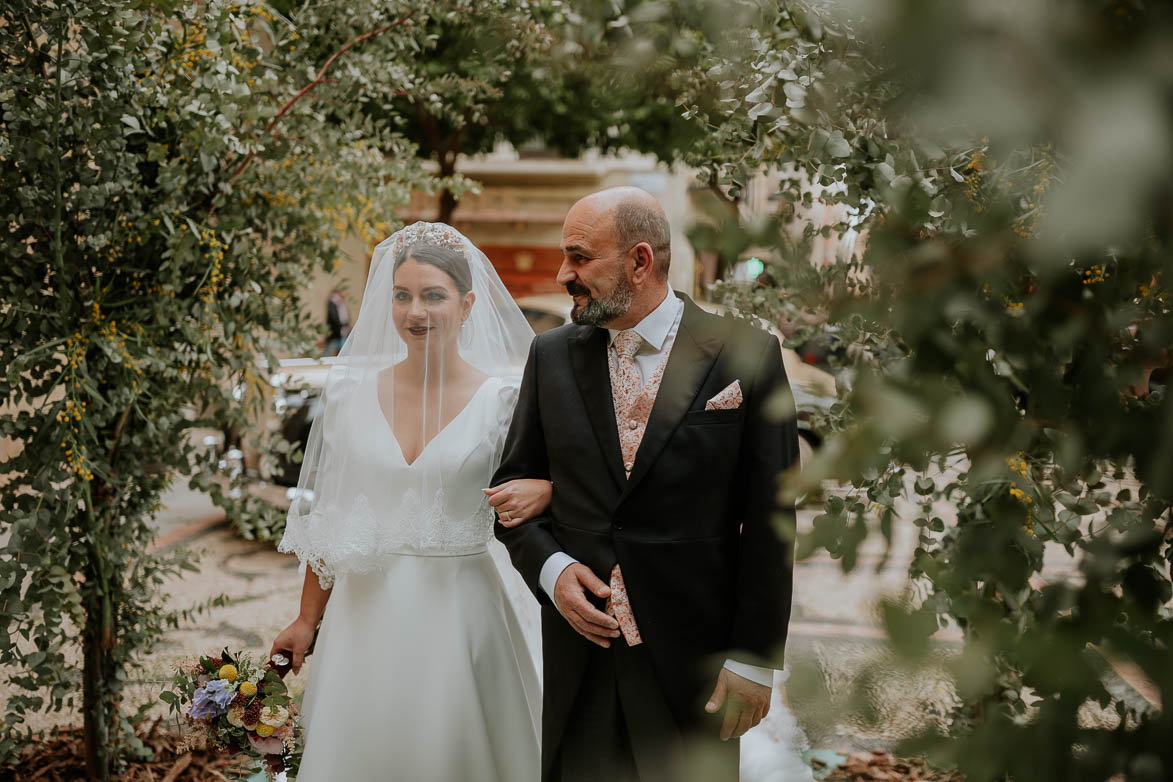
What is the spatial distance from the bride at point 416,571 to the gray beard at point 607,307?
590 mm

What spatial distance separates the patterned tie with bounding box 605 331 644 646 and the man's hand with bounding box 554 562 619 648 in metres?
0.03

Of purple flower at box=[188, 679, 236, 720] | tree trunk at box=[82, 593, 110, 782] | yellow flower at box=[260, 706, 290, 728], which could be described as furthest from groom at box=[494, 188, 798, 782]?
tree trunk at box=[82, 593, 110, 782]

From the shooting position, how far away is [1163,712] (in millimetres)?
507

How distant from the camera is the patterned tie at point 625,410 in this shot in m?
2.12

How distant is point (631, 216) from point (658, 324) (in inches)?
10.8

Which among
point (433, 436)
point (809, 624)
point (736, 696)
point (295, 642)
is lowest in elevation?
point (809, 624)

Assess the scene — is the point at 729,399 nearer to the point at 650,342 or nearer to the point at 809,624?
the point at 650,342

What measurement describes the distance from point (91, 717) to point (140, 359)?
1.35 meters

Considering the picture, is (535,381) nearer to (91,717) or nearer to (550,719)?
(550,719)

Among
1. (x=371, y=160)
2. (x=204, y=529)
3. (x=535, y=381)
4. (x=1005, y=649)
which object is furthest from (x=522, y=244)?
(x=1005, y=649)

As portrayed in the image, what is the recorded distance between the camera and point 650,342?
2.25m

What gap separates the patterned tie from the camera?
6.95ft

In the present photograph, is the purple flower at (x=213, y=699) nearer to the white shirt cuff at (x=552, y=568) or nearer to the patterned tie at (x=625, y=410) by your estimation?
the white shirt cuff at (x=552, y=568)

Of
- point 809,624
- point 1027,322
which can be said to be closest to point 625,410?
point 1027,322
